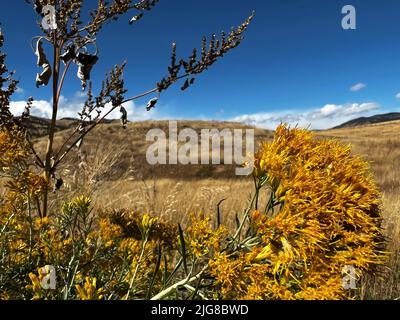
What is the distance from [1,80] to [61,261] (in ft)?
3.99

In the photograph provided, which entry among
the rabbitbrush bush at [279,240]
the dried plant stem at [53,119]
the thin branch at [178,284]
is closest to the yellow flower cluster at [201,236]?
the rabbitbrush bush at [279,240]

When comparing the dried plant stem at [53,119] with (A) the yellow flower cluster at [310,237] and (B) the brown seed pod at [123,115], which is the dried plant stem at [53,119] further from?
(A) the yellow flower cluster at [310,237]

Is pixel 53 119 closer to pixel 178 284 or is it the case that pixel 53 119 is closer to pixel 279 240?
pixel 178 284

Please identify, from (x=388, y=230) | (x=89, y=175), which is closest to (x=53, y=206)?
(x=89, y=175)

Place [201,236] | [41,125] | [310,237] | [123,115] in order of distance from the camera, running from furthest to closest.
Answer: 1. [41,125]
2. [123,115]
3. [201,236]
4. [310,237]

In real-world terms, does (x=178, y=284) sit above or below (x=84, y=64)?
below

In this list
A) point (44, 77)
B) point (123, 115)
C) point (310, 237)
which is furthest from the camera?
point (123, 115)

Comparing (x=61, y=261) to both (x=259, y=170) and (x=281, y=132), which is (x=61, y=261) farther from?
(x=281, y=132)

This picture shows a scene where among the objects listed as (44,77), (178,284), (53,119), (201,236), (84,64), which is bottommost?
(178,284)

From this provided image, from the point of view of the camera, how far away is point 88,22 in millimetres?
2709

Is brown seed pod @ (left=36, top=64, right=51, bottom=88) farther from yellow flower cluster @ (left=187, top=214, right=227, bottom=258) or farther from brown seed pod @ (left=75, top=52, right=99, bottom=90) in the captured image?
yellow flower cluster @ (left=187, top=214, right=227, bottom=258)

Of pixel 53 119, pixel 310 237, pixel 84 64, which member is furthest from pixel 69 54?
pixel 310 237

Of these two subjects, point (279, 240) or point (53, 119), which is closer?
point (279, 240)

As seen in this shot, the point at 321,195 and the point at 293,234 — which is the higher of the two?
the point at 321,195
